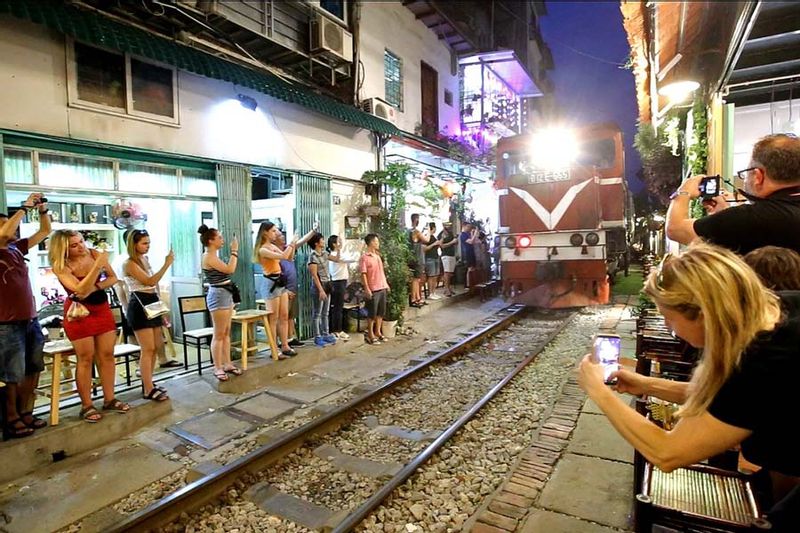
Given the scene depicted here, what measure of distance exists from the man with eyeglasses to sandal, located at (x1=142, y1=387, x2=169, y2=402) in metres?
5.13

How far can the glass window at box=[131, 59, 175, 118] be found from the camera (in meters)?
5.80

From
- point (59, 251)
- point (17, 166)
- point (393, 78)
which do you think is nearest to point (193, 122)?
point (17, 166)

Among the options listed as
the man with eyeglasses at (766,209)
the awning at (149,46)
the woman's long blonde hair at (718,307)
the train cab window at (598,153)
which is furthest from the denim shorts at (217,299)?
the train cab window at (598,153)

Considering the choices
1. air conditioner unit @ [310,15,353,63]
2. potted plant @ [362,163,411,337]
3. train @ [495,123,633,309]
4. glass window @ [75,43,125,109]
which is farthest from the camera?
train @ [495,123,633,309]

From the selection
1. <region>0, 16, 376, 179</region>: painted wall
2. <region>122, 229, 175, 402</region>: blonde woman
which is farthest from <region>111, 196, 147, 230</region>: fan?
<region>122, 229, 175, 402</region>: blonde woman

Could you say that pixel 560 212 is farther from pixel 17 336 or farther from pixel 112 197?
pixel 17 336

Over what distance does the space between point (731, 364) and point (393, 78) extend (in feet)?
36.8

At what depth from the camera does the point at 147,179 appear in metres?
6.01

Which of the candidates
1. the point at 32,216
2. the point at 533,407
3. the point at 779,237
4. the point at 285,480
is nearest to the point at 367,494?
the point at 285,480

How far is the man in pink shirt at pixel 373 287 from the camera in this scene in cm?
799

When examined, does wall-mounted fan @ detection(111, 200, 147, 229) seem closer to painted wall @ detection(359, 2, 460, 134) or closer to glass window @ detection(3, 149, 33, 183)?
glass window @ detection(3, 149, 33, 183)

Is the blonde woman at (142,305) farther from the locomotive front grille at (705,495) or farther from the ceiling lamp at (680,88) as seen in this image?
the ceiling lamp at (680,88)

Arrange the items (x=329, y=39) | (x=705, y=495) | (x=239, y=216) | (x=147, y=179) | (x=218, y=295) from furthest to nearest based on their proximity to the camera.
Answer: (x=329, y=39) → (x=239, y=216) → (x=147, y=179) → (x=218, y=295) → (x=705, y=495)

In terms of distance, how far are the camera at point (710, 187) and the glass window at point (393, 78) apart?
9.13 meters
